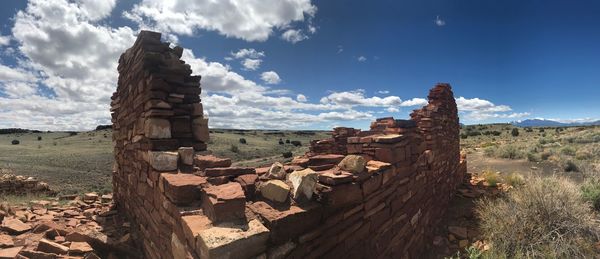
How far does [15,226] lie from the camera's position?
570 cm

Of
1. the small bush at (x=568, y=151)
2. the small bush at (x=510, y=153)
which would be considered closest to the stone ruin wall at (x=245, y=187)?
the small bush at (x=510, y=153)

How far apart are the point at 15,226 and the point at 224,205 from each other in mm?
5157

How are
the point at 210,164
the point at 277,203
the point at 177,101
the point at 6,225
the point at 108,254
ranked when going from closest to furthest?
the point at 277,203
the point at 210,164
the point at 177,101
the point at 108,254
the point at 6,225

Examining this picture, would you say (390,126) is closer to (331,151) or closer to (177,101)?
(331,151)

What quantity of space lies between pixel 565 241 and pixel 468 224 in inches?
106

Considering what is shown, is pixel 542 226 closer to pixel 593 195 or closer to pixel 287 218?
pixel 593 195

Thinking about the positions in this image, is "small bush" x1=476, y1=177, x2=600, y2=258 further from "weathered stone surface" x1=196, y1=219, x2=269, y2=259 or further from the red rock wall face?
the red rock wall face

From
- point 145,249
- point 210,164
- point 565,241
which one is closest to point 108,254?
point 145,249

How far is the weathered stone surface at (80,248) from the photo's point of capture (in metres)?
4.77

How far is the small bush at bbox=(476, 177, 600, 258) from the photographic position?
16.5 ft

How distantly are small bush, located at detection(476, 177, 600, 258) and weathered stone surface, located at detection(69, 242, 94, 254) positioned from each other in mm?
5981

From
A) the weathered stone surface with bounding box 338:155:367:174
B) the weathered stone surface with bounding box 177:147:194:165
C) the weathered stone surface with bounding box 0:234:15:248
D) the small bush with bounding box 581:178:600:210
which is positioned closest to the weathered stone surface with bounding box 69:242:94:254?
the weathered stone surface with bounding box 0:234:15:248

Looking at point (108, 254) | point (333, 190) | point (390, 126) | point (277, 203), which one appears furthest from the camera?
point (390, 126)

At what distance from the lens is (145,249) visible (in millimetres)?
5191
